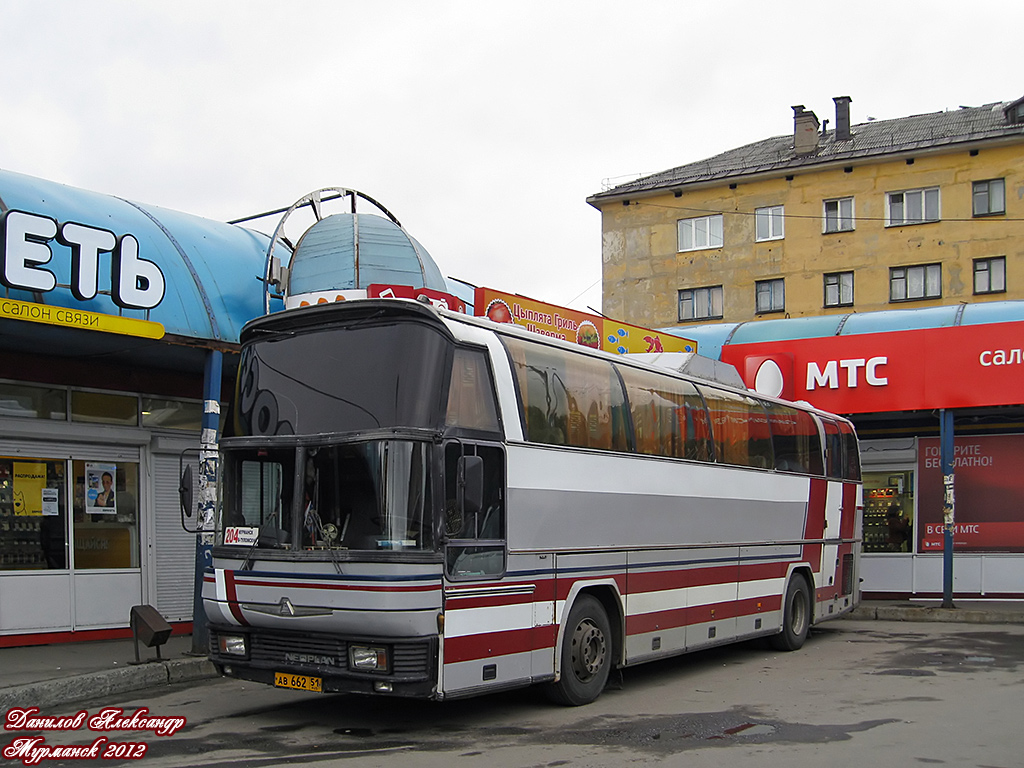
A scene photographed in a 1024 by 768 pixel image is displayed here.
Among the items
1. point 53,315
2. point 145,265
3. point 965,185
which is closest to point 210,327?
point 145,265

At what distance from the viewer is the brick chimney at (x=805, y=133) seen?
47594mm

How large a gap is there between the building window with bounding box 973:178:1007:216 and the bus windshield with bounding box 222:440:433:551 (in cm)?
3959

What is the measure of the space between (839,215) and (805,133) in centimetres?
445

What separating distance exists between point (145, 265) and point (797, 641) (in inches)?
392

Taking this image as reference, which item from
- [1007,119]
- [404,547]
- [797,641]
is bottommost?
[797,641]

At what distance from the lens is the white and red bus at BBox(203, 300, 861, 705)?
28.2ft

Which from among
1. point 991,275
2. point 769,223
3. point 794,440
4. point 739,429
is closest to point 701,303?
point 769,223

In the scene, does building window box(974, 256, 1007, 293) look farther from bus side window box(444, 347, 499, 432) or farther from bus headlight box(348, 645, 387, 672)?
bus headlight box(348, 645, 387, 672)

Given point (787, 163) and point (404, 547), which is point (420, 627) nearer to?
point (404, 547)

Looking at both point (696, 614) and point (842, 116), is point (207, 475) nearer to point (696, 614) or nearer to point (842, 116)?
point (696, 614)

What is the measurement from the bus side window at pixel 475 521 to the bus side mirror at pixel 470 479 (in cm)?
3

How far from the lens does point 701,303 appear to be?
48812 mm

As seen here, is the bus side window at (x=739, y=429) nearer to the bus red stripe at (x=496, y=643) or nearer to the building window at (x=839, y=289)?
the bus red stripe at (x=496, y=643)

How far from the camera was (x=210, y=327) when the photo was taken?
45.6ft
